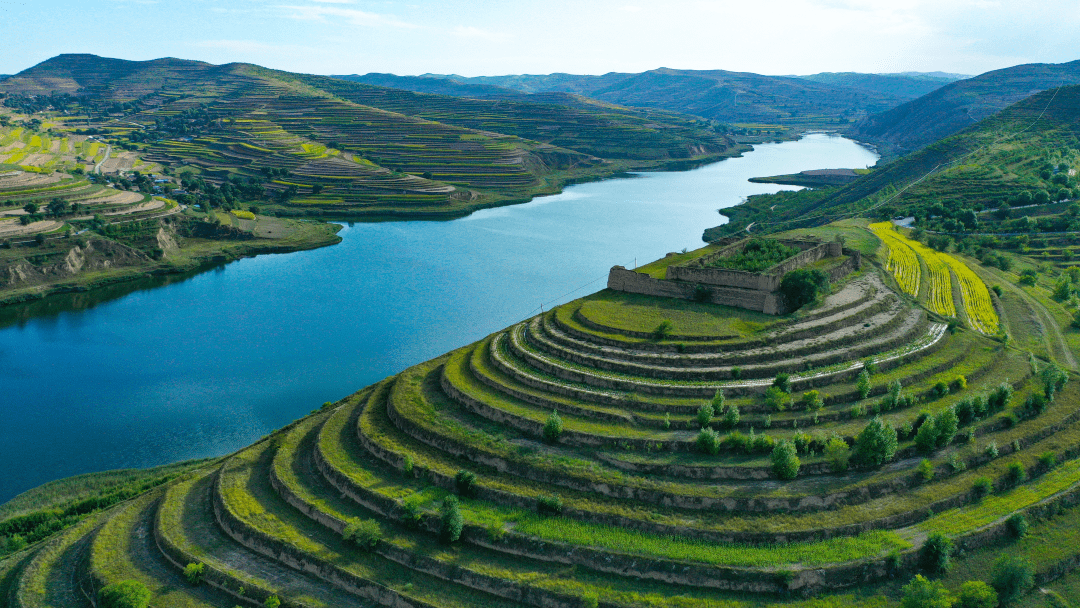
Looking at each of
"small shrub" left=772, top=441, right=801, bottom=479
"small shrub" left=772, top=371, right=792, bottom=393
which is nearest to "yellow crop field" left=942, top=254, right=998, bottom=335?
"small shrub" left=772, top=371, right=792, bottom=393

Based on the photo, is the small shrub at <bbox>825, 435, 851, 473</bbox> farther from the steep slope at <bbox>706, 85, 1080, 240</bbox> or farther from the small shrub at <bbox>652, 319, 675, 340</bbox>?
the steep slope at <bbox>706, 85, 1080, 240</bbox>

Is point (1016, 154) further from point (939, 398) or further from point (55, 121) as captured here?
point (55, 121)

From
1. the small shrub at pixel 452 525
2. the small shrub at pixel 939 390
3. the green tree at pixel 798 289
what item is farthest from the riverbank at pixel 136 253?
the small shrub at pixel 939 390

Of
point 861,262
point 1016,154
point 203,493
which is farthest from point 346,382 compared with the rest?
point 1016,154

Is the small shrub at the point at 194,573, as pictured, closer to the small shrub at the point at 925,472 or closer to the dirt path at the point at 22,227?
the small shrub at the point at 925,472

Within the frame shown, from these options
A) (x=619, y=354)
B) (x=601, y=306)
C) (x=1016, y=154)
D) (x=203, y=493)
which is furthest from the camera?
(x=1016, y=154)

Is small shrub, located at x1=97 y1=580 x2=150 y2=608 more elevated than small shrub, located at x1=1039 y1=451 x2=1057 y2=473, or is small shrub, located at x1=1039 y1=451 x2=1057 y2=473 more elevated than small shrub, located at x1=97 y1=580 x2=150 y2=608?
small shrub, located at x1=1039 y1=451 x2=1057 y2=473
